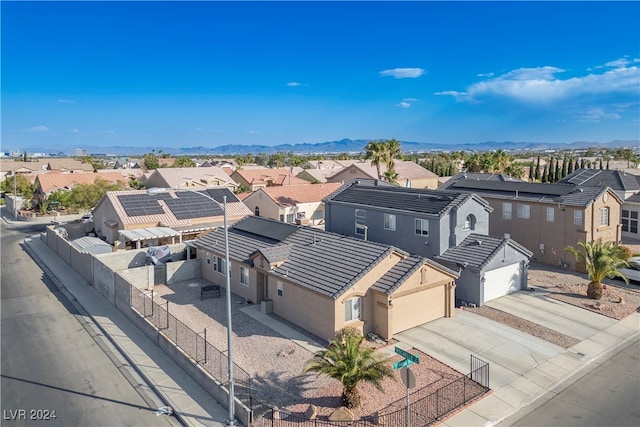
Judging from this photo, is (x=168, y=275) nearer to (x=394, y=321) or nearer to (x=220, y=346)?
(x=220, y=346)

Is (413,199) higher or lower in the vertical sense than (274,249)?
higher

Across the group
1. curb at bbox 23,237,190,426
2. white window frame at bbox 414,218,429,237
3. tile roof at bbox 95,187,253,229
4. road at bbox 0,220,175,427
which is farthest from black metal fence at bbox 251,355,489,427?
tile roof at bbox 95,187,253,229

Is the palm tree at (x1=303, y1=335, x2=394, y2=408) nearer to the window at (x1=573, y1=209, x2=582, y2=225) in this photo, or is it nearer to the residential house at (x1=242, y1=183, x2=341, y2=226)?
the window at (x1=573, y1=209, x2=582, y2=225)

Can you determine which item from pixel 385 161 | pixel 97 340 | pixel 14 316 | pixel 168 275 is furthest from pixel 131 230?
pixel 385 161

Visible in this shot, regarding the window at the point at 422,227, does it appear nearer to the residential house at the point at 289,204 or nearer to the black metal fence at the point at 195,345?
the black metal fence at the point at 195,345

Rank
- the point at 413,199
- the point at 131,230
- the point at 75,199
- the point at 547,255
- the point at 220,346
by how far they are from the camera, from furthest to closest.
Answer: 1. the point at 75,199
2. the point at 131,230
3. the point at 547,255
4. the point at 413,199
5. the point at 220,346
